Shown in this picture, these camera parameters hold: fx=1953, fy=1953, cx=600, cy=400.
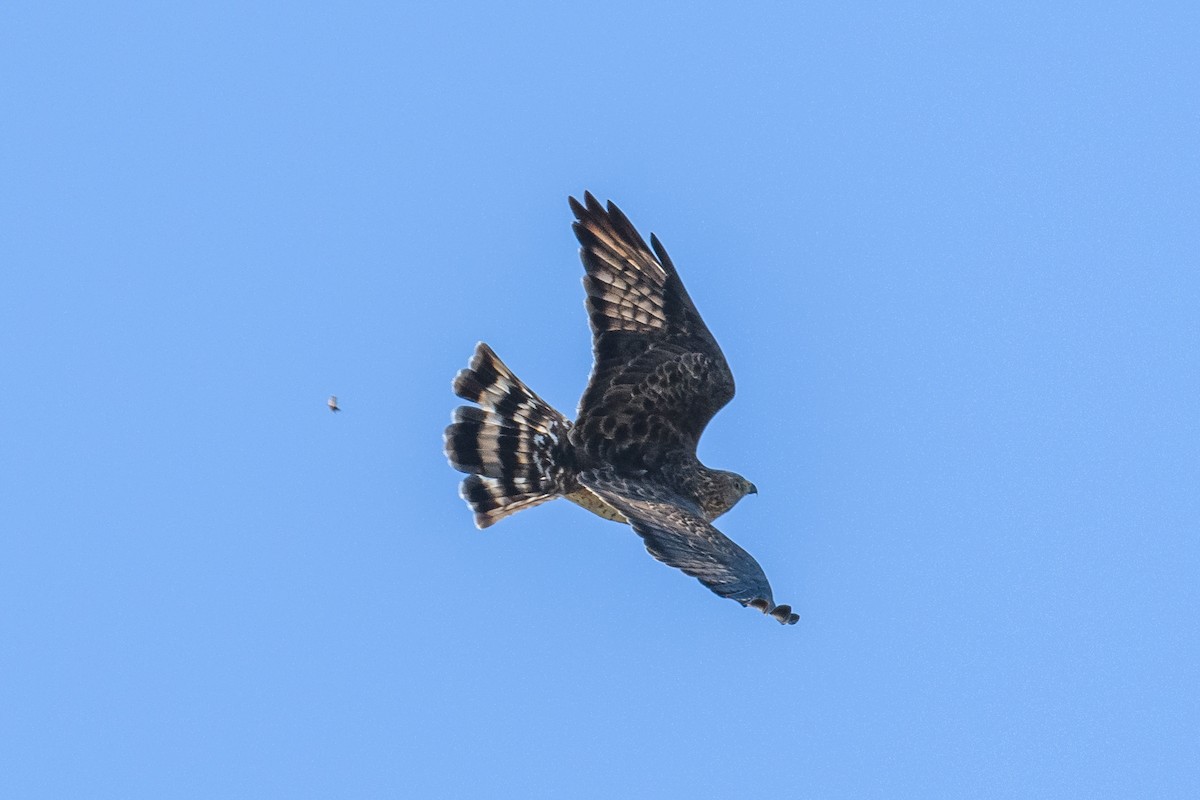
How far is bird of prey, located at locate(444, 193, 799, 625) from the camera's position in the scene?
1573cm

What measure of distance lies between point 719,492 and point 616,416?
44.5 inches

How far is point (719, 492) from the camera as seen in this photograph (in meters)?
16.1

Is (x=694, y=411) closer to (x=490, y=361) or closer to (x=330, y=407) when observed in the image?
(x=490, y=361)

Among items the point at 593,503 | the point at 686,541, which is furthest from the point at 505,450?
the point at 686,541

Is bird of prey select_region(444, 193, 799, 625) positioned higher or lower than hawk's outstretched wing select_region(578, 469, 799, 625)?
higher

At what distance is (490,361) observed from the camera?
16.1 metres

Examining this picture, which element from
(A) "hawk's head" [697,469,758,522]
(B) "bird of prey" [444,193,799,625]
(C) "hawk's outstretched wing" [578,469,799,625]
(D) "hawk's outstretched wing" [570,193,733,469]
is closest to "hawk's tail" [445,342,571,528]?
(B) "bird of prey" [444,193,799,625]

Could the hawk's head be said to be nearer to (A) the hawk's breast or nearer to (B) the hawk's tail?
(A) the hawk's breast

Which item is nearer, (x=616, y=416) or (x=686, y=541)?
(x=686, y=541)

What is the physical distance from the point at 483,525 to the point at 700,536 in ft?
8.81

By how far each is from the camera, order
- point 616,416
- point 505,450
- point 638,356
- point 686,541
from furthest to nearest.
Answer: point 638,356 < point 505,450 < point 616,416 < point 686,541

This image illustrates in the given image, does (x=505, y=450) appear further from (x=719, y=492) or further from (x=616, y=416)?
(x=719, y=492)

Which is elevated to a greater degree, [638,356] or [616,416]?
[638,356]

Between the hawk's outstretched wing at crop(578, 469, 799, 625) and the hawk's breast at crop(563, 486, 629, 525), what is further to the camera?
the hawk's breast at crop(563, 486, 629, 525)
